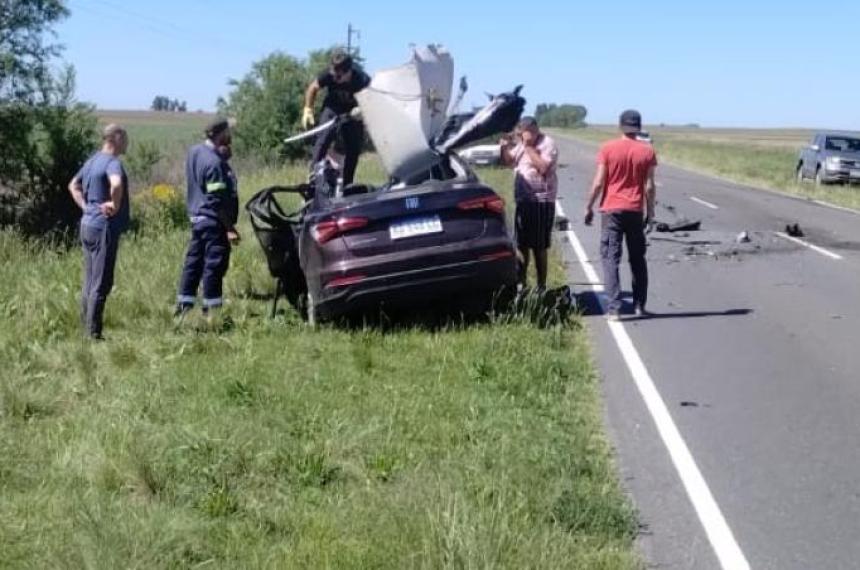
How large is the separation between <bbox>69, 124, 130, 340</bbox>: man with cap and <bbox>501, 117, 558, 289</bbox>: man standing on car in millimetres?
3669

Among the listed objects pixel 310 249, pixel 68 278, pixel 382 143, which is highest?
pixel 382 143

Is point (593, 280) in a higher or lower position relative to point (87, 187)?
lower

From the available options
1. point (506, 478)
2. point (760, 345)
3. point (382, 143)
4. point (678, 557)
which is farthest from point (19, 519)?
point (760, 345)

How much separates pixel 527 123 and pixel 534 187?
1.95 ft

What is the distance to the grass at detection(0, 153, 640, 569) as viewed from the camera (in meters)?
4.57

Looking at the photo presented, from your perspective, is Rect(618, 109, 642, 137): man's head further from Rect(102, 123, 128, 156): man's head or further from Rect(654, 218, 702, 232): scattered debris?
Rect(654, 218, 702, 232): scattered debris

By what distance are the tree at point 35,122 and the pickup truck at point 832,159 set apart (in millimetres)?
21942

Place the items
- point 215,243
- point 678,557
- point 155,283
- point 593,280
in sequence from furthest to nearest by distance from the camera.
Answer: point 593,280
point 155,283
point 215,243
point 678,557

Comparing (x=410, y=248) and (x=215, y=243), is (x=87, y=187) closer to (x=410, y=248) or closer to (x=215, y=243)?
(x=215, y=243)

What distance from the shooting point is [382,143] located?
974cm

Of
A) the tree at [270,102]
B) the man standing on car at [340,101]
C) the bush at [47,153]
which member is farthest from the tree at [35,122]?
the man standing on car at [340,101]

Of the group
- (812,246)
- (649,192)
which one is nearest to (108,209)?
(649,192)

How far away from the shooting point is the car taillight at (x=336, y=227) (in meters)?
8.88

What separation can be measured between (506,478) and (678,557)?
897 millimetres
